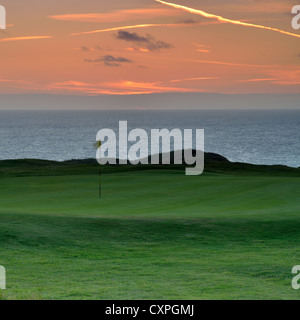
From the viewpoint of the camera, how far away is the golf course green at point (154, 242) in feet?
42.5

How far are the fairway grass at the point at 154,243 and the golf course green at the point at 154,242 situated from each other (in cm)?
4

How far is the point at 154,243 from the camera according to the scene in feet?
62.0

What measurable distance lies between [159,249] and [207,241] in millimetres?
2224

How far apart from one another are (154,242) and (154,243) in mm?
157

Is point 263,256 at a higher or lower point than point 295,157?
lower

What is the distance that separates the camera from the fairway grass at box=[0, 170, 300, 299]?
509 inches

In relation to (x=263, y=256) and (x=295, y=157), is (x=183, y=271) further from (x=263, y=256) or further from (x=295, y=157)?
(x=295, y=157)

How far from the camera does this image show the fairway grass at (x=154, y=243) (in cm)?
1293

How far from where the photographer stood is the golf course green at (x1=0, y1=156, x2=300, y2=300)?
42.5 ft

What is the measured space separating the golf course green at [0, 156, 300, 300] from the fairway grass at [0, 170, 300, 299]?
4 centimetres

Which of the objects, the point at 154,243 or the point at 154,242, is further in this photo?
the point at 154,242

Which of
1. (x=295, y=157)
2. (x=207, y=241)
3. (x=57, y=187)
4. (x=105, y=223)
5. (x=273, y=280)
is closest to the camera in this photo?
(x=273, y=280)

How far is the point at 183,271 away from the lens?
48.8ft
